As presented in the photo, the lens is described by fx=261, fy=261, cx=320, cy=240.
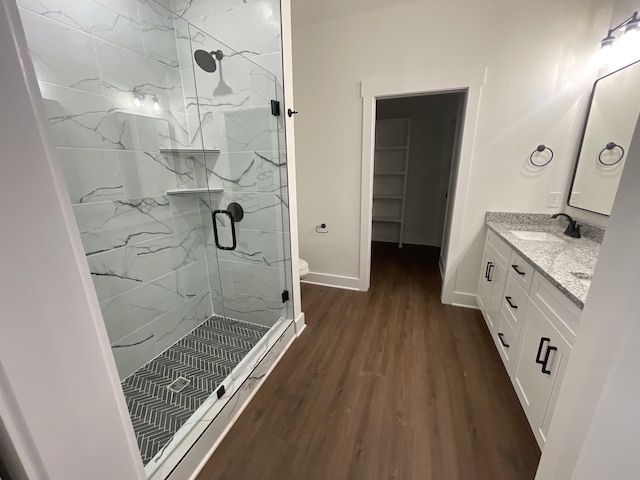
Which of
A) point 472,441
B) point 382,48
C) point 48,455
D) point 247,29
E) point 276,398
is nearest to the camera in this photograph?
point 48,455

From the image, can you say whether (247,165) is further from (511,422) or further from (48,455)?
(511,422)

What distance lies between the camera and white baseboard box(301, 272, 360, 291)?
3018 mm

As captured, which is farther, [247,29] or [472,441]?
[247,29]

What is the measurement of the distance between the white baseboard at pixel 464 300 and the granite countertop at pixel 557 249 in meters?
0.75

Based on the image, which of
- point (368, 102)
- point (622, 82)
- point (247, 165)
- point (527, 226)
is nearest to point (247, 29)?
point (247, 165)

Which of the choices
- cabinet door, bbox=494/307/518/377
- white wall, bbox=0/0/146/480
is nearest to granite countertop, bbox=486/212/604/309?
cabinet door, bbox=494/307/518/377

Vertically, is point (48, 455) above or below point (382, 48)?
below

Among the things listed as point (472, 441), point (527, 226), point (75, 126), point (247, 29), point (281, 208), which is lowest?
point (472, 441)

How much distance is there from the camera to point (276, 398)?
1623 mm

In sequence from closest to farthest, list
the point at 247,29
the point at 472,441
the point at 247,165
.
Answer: the point at 472,441 → the point at 247,29 → the point at 247,165

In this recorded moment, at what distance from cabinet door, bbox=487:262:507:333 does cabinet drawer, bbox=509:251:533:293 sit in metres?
0.15

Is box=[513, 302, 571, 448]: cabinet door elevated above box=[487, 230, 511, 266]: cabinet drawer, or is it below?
below

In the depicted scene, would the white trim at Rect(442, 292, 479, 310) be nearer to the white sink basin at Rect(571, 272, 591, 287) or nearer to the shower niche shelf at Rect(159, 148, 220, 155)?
the white sink basin at Rect(571, 272, 591, 287)

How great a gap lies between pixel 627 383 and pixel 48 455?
0.98m
